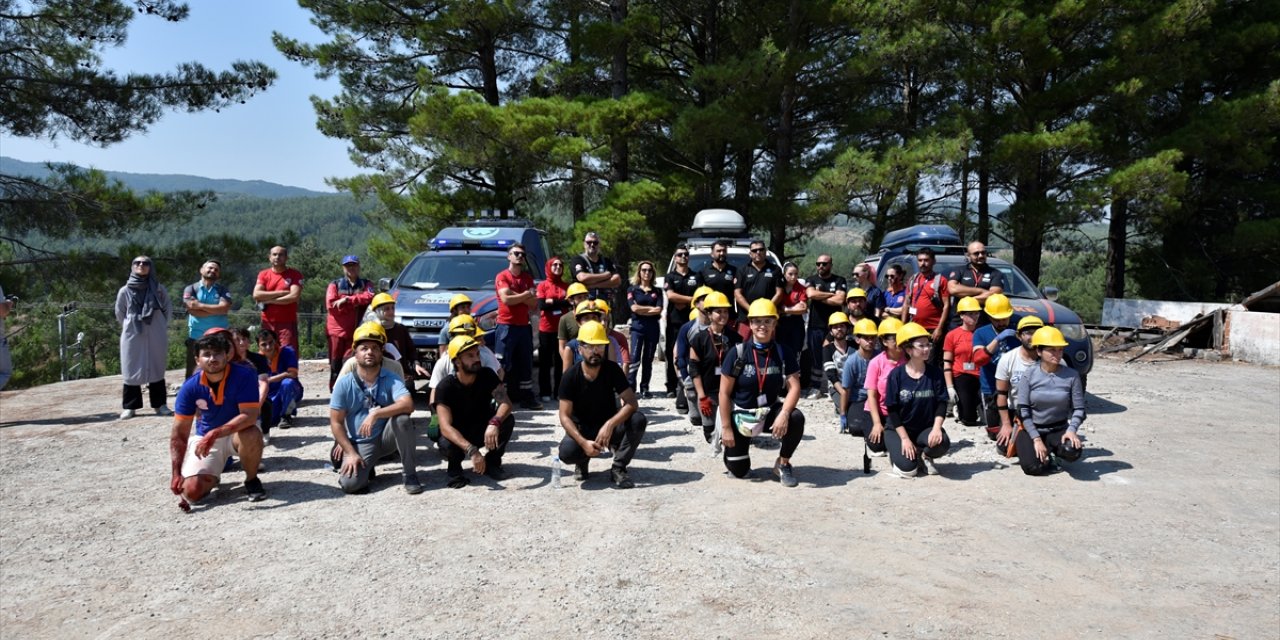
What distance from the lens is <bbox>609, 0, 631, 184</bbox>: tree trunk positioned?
18.8 m

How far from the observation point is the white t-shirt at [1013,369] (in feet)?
21.9

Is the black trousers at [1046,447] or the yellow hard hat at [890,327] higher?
the yellow hard hat at [890,327]

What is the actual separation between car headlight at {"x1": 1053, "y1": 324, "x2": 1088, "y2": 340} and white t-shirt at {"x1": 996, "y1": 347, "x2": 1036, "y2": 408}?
2780mm

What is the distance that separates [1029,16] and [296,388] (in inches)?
727

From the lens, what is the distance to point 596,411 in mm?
6199

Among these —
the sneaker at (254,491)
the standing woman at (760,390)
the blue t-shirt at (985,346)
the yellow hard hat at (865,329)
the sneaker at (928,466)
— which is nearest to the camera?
the sneaker at (254,491)

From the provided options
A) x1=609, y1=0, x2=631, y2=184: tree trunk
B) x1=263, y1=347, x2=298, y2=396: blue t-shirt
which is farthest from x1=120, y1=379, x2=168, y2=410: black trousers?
x1=609, y1=0, x2=631, y2=184: tree trunk

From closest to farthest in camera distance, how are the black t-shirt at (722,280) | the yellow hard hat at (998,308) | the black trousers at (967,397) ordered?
the yellow hard hat at (998,308)
the black trousers at (967,397)
the black t-shirt at (722,280)

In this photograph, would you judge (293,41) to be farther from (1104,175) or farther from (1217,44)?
(1217,44)

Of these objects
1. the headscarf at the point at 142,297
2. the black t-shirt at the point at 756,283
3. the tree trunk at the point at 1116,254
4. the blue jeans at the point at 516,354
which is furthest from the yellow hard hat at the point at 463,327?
the tree trunk at the point at 1116,254

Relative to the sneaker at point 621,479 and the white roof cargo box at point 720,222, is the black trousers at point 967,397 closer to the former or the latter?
the sneaker at point 621,479

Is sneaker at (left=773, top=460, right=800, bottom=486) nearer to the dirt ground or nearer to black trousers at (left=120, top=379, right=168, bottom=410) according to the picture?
the dirt ground

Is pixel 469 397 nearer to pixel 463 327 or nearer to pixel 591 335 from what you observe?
pixel 463 327

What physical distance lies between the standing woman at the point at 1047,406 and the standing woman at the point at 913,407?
705 millimetres
